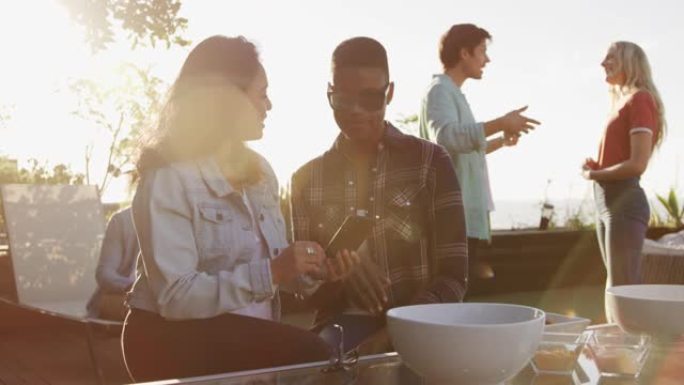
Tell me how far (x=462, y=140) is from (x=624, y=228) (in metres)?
0.85

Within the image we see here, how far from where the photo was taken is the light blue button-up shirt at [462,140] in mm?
2992

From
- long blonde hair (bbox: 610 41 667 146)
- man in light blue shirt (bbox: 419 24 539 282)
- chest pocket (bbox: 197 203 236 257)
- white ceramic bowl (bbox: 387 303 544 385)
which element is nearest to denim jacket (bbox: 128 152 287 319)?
chest pocket (bbox: 197 203 236 257)

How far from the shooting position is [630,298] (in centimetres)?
131

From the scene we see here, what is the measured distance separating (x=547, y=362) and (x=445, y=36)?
2401 mm

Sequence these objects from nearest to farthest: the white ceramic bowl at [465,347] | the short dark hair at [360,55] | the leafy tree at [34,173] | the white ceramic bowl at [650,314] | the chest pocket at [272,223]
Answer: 1. the white ceramic bowl at [465,347]
2. the white ceramic bowl at [650,314]
3. the chest pocket at [272,223]
4. the short dark hair at [360,55]
5. the leafy tree at [34,173]

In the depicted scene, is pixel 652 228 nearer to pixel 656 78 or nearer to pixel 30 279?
pixel 656 78

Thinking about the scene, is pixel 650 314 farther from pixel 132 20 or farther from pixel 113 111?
pixel 113 111

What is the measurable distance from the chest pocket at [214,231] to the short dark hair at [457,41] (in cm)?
182

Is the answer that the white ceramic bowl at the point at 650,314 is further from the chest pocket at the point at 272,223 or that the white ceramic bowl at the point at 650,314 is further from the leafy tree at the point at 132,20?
the leafy tree at the point at 132,20

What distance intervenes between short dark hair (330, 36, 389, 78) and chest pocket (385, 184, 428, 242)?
1.13 feet

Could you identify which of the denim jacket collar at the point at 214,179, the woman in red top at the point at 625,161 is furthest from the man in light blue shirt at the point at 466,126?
the denim jacket collar at the point at 214,179

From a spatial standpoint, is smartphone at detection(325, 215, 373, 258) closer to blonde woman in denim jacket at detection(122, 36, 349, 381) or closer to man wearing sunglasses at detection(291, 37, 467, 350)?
blonde woman in denim jacket at detection(122, 36, 349, 381)

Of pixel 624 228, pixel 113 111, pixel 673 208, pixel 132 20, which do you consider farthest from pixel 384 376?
pixel 113 111

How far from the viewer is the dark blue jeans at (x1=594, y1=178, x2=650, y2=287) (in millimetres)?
3182
